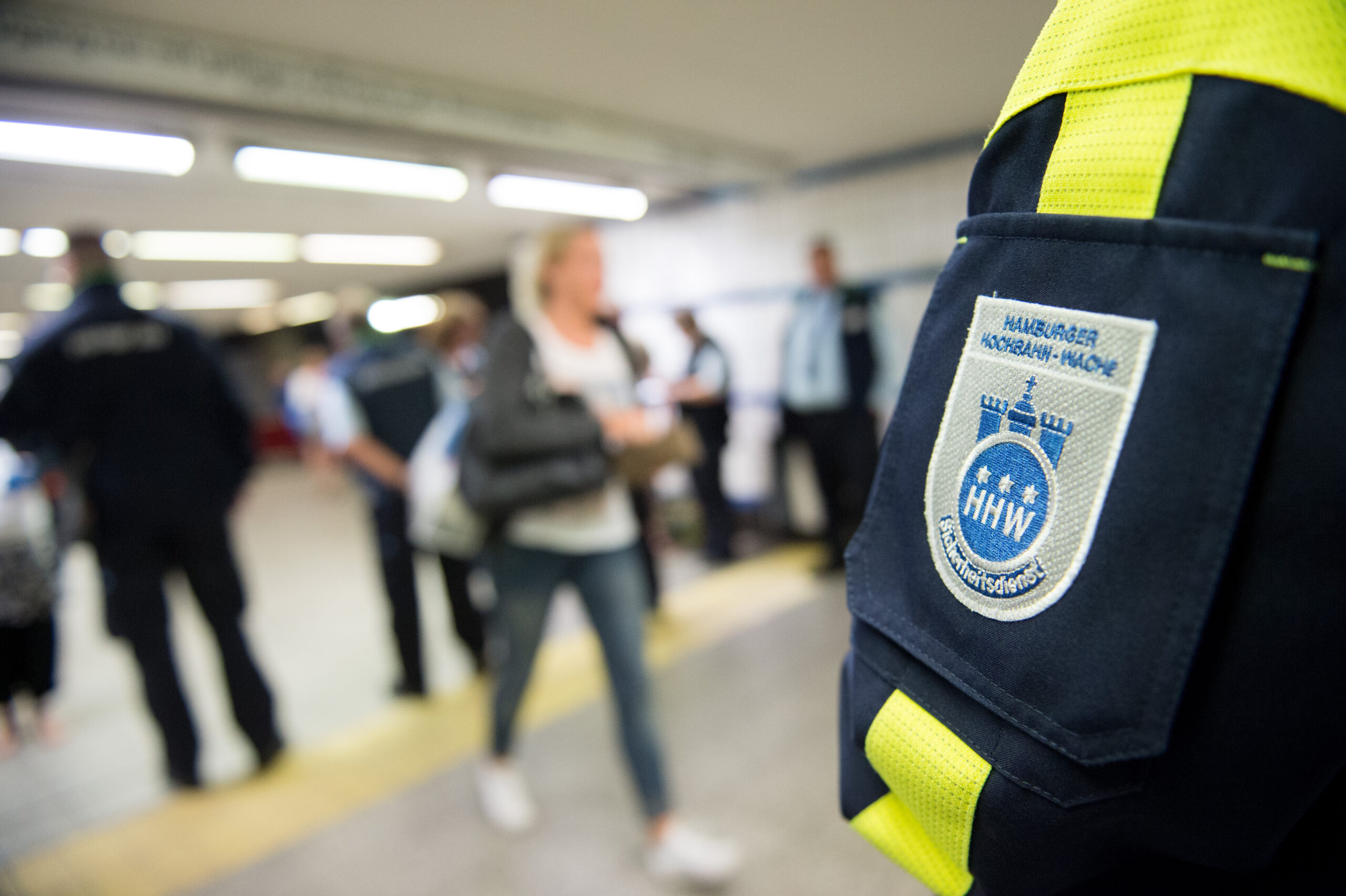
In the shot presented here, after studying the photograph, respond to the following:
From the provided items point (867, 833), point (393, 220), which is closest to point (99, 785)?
point (867, 833)

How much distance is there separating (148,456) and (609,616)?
79.4 inches

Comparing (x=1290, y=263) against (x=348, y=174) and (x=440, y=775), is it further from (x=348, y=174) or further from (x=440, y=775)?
(x=348, y=174)

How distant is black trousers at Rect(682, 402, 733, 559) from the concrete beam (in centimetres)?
204

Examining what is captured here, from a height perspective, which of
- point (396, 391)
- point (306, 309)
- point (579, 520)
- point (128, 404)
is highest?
point (306, 309)

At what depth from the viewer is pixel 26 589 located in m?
3.12

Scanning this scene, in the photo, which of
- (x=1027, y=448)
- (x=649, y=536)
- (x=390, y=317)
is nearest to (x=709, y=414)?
(x=649, y=536)

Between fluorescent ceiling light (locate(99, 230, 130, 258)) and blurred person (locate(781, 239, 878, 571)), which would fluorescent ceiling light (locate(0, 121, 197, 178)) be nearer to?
fluorescent ceiling light (locate(99, 230, 130, 258))

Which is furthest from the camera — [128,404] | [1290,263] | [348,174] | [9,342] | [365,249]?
[9,342]

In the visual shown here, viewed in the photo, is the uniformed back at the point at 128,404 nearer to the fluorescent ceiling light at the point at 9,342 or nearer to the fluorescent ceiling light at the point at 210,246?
the fluorescent ceiling light at the point at 210,246

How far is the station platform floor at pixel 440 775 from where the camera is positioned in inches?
88.4

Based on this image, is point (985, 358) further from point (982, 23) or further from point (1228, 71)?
point (982, 23)

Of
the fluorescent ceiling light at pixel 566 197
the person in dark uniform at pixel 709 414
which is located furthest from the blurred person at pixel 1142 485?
the person in dark uniform at pixel 709 414

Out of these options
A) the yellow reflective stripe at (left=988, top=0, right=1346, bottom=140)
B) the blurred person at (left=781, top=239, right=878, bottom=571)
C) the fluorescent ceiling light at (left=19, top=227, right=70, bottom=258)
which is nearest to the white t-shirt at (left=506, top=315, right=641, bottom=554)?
the yellow reflective stripe at (left=988, top=0, right=1346, bottom=140)

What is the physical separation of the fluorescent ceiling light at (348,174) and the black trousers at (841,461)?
2.83m
